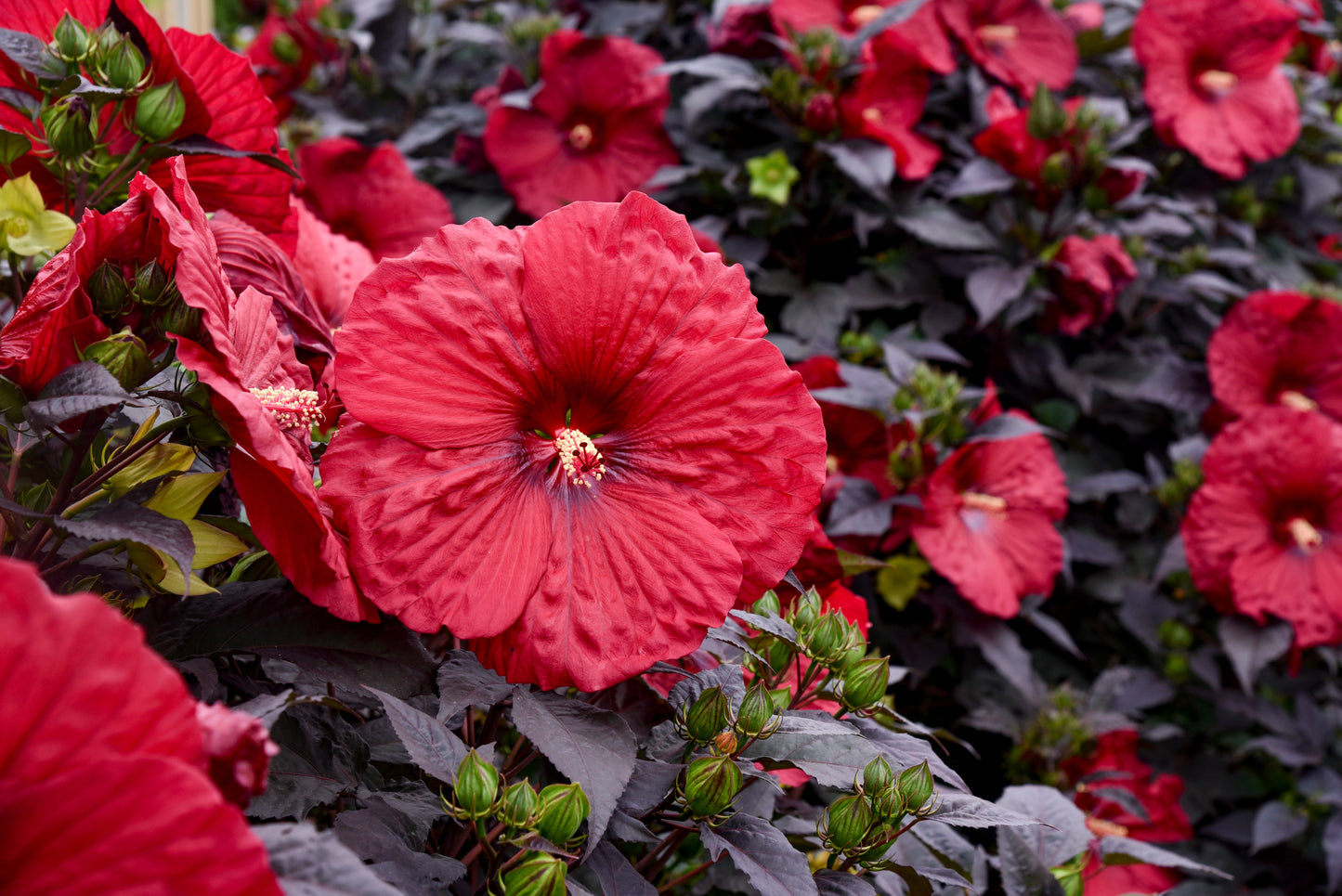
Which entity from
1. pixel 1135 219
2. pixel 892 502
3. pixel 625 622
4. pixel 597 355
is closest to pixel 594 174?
pixel 892 502

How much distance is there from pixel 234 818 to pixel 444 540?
0.26 meters

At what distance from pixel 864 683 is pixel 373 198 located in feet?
3.27

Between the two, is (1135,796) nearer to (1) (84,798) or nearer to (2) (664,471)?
(2) (664,471)

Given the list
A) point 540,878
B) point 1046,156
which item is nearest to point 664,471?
point 540,878

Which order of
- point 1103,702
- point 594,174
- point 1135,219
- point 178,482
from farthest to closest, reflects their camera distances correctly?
point 1135,219, point 594,174, point 1103,702, point 178,482

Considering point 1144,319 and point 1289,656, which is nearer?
point 1289,656

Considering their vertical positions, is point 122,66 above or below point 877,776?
above

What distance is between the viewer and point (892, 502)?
1.32 meters

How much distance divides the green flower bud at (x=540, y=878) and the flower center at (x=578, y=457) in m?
0.23

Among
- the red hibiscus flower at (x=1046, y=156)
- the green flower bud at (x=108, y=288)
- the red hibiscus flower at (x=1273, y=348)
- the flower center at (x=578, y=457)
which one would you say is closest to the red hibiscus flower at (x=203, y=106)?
the green flower bud at (x=108, y=288)

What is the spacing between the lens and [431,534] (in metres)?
0.58

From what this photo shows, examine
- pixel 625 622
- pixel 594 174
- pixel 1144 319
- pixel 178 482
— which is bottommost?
pixel 1144 319

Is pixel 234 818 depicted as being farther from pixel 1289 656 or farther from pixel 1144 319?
pixel 1144 319

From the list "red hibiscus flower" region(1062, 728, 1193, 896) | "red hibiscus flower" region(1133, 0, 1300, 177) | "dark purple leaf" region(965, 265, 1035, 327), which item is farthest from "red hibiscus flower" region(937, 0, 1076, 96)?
"red hibiscus flower" region(1062, 728, 1193, 896)
